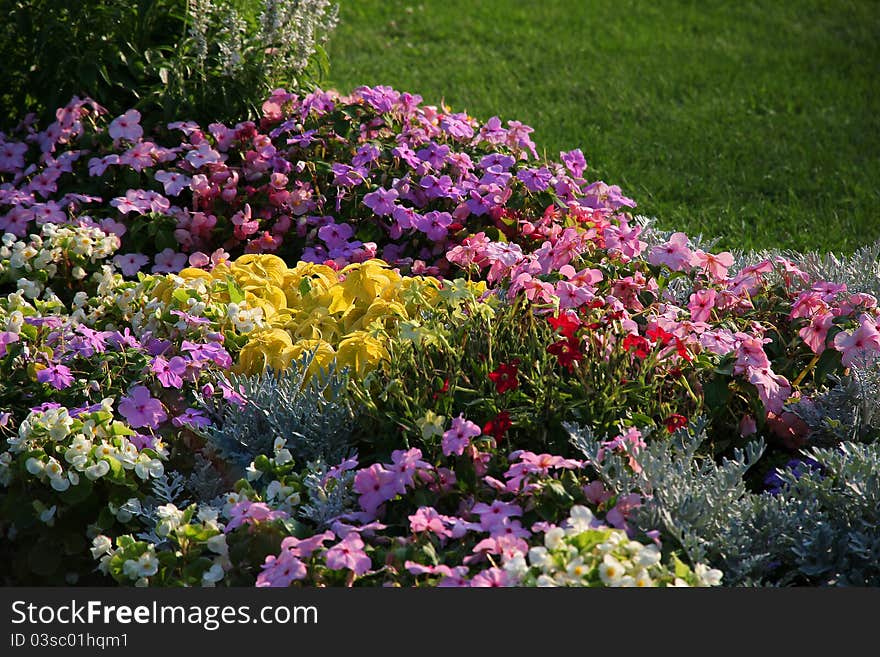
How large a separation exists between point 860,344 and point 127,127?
269cm

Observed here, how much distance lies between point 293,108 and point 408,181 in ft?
2.53

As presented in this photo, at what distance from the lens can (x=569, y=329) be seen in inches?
101

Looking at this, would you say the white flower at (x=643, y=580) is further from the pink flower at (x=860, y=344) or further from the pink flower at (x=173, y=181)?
the pink flower at (x=173, y=181)

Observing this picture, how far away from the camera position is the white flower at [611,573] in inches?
77.8

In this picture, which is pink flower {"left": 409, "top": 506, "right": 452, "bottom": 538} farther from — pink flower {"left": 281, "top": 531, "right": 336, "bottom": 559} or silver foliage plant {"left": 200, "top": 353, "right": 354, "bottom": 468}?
silver foliage plant {"left": 200, "top": 353, "right": 354, "bottom": 468}

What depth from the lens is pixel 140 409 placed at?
268 centimetres

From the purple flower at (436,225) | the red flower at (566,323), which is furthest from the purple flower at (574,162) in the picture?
the red flower at (566,323)

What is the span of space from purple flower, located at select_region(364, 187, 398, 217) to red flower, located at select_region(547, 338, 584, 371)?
1.17 m

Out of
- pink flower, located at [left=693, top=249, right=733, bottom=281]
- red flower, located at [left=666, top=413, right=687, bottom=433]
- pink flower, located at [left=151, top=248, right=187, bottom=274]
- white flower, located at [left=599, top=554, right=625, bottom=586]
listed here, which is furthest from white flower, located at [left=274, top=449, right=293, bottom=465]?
pink flower, located at [left=151, top=248, right=187, bottom=274]

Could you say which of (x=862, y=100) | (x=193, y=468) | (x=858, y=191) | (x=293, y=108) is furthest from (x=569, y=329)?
(x=862, y=100)

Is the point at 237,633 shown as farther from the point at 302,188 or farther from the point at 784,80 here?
the point at 784,80

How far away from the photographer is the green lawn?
18.6 feet

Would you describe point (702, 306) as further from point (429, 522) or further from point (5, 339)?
point (5, 339)

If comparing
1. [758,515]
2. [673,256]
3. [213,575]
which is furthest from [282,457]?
[673,256]
